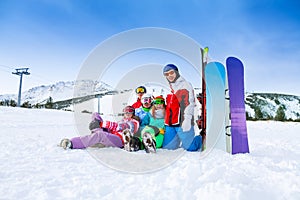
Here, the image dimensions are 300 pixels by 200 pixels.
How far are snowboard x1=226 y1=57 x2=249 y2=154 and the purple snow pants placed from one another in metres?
1.50

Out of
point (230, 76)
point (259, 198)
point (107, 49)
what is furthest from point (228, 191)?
point (107, 49)

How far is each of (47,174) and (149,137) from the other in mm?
1436

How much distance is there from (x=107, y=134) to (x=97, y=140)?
16 centimetres

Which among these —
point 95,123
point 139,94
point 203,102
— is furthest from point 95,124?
point 203,102

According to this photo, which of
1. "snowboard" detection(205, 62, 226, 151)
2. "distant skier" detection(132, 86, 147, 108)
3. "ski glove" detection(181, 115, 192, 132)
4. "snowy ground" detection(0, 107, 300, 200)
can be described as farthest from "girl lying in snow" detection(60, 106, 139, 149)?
"snowboard" detection(205, 62, 226, 151)

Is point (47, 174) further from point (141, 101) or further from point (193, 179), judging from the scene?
point (141, 101)

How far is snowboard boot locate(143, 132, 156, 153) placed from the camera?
114 inches

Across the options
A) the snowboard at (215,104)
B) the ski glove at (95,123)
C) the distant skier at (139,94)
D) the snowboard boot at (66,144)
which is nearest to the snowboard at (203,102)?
the snowboard at (215,104)

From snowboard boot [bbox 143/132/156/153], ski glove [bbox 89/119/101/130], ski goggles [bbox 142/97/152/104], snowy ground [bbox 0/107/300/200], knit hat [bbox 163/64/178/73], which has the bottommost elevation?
snowy ground [bbox 0/107/300/200]

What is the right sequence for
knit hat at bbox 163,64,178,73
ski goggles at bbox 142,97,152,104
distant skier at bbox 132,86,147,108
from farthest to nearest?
distant skier at bbox 132,86,147,108 → ski goggles at bbox 142,97,152,104 → knit hat at bbox 163,64,178,73

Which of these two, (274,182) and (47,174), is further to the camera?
(47,174)

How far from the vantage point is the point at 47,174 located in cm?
178

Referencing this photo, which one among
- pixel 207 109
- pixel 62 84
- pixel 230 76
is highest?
pixel 62 84

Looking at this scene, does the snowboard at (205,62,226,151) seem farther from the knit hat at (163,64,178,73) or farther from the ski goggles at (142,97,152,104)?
the ski goggles at (142,97,152,104)
